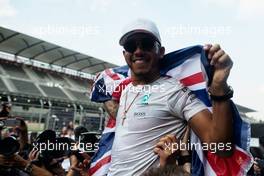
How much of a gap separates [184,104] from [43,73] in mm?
25535

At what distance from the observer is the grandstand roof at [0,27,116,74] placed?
1964 cm

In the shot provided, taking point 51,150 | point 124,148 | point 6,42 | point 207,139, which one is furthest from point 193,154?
point 6,42

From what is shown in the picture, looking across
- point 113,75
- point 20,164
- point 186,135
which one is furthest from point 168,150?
point 20,164

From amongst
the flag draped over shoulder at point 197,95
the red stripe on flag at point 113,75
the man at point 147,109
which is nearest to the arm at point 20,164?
the flag draped over shoulder at point 197,95

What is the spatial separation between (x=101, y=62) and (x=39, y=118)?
46.8 ft

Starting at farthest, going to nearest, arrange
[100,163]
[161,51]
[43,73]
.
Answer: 1. [43,73]
2. [100,163]
3. [161,51]

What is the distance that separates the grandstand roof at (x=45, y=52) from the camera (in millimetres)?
19644

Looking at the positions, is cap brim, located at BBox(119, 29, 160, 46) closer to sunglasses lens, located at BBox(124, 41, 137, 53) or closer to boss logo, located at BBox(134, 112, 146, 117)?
sunglasses lens, located at BBox(124, 41, 137, 53)

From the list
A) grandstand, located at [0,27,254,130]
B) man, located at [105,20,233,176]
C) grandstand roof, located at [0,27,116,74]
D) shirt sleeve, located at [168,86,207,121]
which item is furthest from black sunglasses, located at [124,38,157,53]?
grandstand roof, located at [0,27,116,74]

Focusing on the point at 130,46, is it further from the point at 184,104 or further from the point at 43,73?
the point at 43,73

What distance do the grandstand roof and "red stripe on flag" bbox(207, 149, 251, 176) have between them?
1859 cm

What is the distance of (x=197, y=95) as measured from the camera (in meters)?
1.41

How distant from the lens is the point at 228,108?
3.65 ft

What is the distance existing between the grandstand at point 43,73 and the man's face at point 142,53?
14.6 meters
